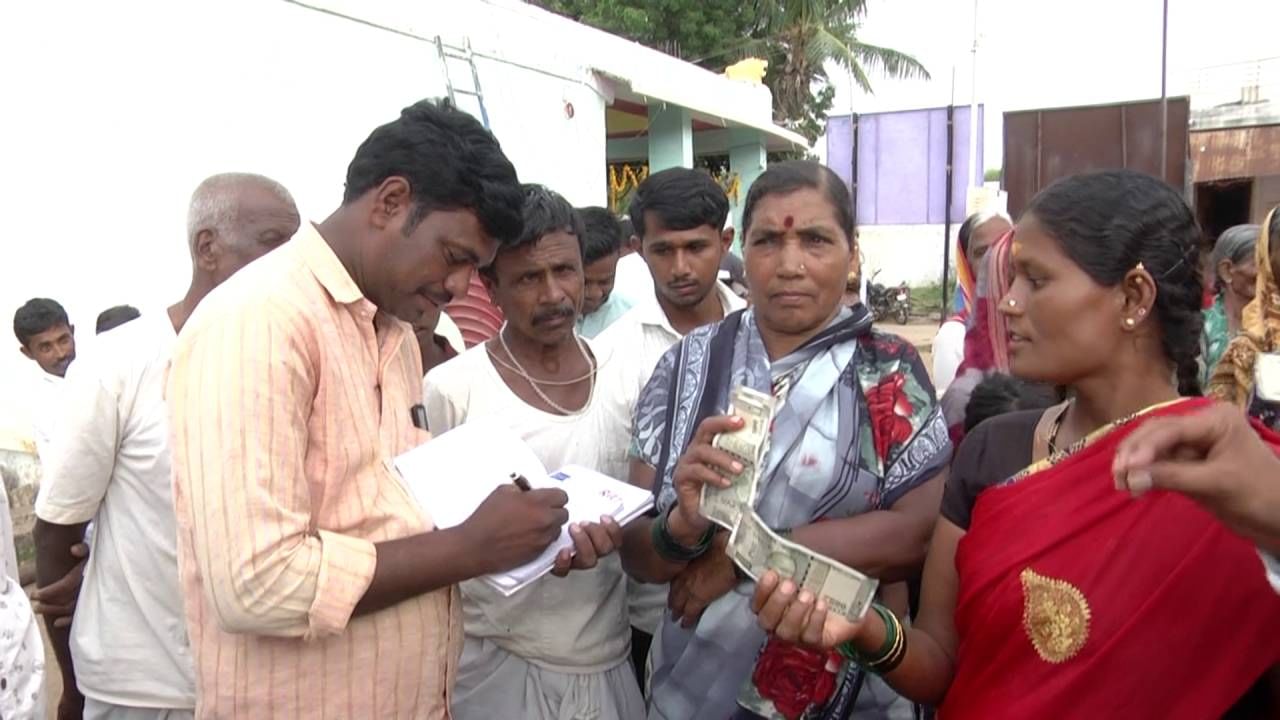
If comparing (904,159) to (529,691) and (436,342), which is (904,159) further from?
(529,691)

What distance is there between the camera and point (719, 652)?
193 centimetres

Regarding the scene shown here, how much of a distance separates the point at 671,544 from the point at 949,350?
2.05 meters

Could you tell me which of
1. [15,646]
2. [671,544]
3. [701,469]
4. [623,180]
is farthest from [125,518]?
[623,180]

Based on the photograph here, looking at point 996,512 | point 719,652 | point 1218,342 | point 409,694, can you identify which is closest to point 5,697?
point 409,694

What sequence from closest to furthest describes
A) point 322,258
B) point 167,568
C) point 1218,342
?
point 322,258
point 167,568
point 1218,342

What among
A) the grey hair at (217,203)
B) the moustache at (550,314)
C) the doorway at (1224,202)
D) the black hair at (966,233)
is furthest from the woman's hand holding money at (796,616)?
the doorway at (1224,202)

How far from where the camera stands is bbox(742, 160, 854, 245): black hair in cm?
204

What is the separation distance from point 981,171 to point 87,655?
19612 mm

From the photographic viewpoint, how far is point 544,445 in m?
2.33

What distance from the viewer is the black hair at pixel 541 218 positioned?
2441mm

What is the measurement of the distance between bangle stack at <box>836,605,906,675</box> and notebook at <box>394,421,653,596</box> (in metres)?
0.52

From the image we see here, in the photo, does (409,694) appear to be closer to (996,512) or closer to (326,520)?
(326,520)

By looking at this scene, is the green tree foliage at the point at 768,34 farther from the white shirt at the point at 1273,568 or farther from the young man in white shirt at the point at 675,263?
the white shirt at the point at 1273,568

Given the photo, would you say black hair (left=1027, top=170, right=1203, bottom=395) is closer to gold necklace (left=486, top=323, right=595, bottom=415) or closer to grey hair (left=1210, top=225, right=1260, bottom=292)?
gold necklace (left=486, top=323, right=595, bottom=415)
